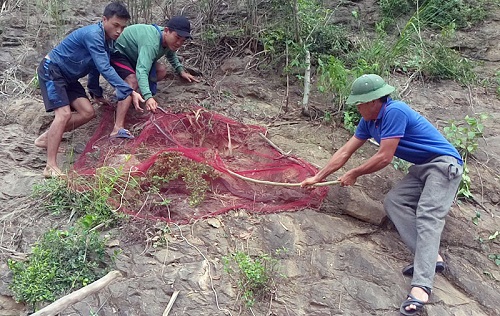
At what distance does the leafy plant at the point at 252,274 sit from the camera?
11.4 feet

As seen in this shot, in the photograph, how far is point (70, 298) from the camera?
11.0 ft

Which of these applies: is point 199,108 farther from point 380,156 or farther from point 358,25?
point 358,25

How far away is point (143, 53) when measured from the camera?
470cm

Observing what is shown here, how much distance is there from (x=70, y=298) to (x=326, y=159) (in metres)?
2.57

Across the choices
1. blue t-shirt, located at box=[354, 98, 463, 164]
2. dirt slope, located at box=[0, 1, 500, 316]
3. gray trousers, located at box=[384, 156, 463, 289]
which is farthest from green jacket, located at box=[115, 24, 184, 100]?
gray trousers, located at box=[384, 156, 463, 289]

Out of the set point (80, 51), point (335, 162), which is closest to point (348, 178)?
point (335, 162)

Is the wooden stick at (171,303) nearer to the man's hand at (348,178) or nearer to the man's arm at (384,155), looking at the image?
the man's hand at (348,178)

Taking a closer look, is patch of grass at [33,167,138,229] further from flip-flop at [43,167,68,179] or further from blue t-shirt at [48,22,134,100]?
blue t-shirt at [48,22,134,100]

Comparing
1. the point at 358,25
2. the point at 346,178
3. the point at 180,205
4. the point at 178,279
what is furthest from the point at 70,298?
the point at 358,25

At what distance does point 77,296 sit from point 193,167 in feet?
4.45

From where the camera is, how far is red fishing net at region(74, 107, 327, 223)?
4.06 m

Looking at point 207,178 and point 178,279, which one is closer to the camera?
point 178,279

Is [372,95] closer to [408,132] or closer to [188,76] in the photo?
[408,132]

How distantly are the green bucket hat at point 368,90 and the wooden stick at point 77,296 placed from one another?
2.10 meters
